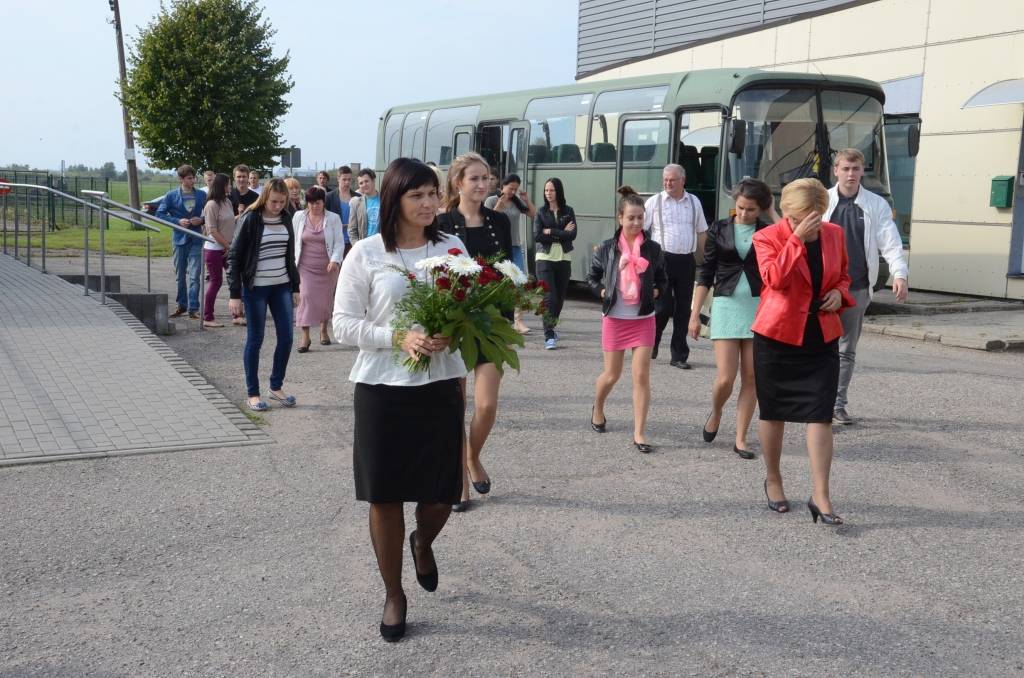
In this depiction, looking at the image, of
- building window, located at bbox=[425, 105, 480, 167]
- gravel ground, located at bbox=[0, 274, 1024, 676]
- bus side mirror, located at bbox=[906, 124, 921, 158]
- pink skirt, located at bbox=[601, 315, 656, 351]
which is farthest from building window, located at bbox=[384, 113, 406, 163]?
pink skirt, located at bbox=[601, 315, 656, 351]

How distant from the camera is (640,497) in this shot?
6.06 metres

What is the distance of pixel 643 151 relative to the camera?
15.2 meters

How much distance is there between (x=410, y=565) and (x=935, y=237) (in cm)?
1471

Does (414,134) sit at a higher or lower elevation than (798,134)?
higher

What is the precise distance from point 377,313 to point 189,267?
951 cm

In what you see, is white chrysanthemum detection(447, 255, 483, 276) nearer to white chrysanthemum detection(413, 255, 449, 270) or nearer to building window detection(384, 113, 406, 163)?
white chrysanthemum detection(413, 255, 449, 270)

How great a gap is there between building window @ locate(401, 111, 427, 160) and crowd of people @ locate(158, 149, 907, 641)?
10236 mm

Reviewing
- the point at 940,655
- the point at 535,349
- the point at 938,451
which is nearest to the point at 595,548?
the point at 940,655

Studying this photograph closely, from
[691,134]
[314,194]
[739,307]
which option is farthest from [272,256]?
[691,134]

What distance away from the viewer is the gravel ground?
3.97 m

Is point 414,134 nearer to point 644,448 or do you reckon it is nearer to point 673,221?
point 673,221

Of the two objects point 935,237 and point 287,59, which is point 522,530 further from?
point 287,59

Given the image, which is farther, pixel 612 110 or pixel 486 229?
pixel 612 110

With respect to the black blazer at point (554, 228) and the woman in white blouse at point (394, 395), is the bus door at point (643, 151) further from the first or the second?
→ the woman in white blouse at point (394, 395)
